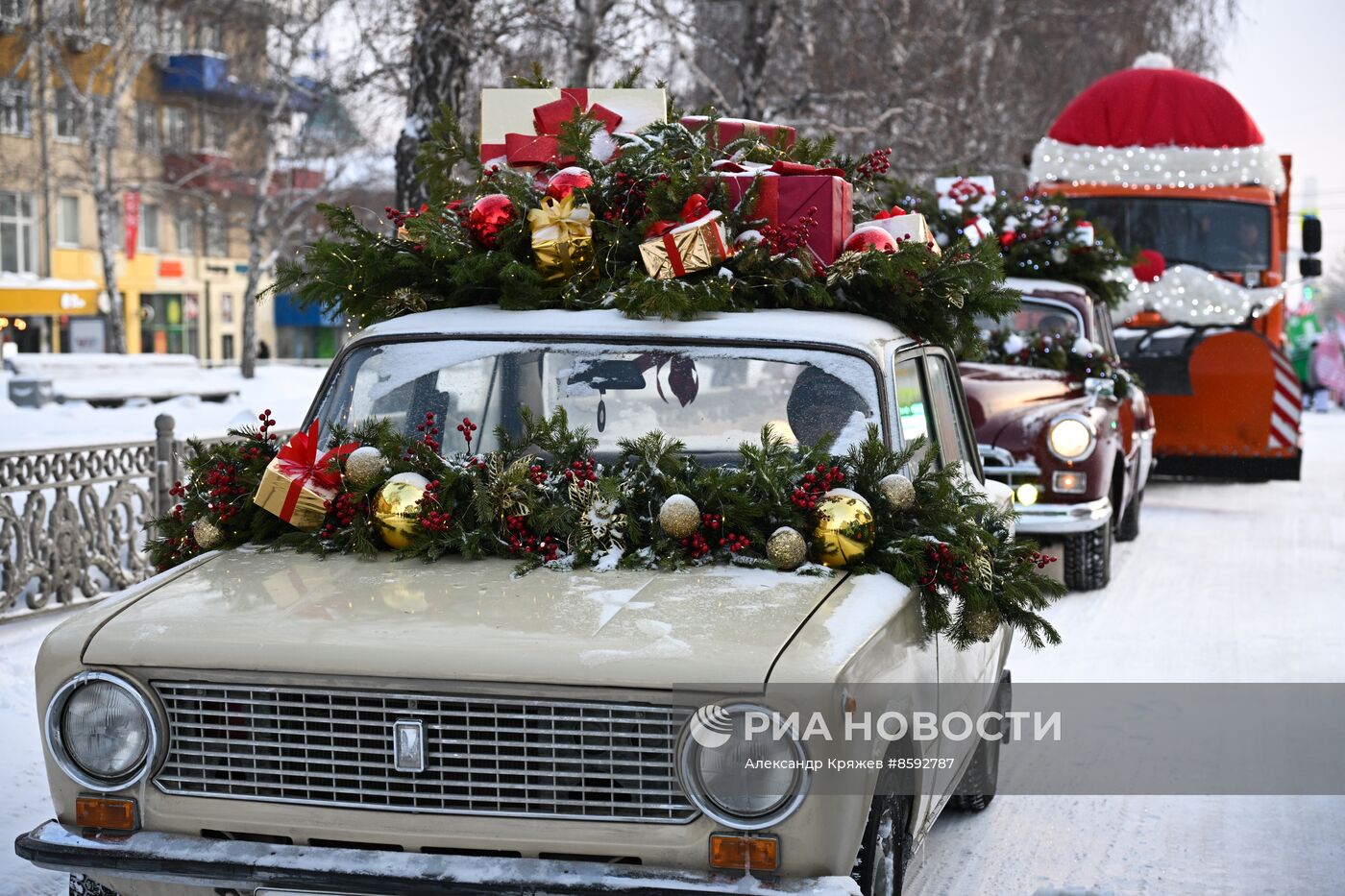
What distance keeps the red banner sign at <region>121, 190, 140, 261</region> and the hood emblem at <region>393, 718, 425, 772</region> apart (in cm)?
3684

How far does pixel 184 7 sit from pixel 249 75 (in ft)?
8.44

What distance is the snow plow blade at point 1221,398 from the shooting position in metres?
13.4

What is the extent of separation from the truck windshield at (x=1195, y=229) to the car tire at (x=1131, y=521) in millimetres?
3893

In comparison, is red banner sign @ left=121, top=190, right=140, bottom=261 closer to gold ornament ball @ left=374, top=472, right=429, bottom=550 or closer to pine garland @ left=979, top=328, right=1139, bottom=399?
pine garland @ left=979, top=328, right=1139, bottom=399

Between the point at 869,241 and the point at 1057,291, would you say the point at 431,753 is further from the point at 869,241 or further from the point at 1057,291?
the point at 1057,291

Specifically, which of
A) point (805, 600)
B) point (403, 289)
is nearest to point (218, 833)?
point (805, 600)

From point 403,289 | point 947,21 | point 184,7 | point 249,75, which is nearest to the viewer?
point 403,289

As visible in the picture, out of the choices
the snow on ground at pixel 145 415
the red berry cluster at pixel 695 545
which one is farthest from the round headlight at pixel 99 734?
the snow on ground at pixel 145 415

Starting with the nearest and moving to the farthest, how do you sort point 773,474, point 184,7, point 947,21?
point 773,474 → point 947,21 → point 184,7

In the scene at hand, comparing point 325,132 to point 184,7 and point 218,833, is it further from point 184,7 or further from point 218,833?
point 218,833

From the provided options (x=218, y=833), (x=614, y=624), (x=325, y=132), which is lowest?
(x=218, y=833)

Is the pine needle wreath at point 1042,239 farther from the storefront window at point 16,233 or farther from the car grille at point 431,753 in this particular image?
the storefront window at point 16,233

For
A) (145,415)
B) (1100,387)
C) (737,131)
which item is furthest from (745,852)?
(145,415)

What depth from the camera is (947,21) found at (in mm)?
26453
